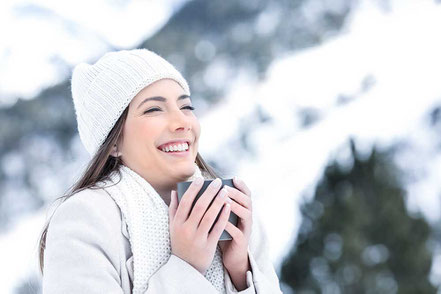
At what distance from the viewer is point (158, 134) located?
3.76 feet

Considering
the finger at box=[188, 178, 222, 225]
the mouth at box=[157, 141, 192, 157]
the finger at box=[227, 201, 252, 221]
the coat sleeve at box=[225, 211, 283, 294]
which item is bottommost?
the coat sleeve at box=[225, 211, 283, 294]

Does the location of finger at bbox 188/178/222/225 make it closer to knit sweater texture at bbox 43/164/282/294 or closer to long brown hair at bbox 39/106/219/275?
knit sweater texture at bbox 43/164/282/294

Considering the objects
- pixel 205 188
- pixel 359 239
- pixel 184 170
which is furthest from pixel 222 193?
pixel 359 239

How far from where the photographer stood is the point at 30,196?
201 inches

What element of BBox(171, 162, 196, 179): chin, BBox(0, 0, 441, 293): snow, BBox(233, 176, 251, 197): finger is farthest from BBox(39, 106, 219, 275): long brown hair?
BBox(0, 0, 441, 293): snow

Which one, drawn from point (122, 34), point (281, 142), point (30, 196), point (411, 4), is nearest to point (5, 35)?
point (122, 34)

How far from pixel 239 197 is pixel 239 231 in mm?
53

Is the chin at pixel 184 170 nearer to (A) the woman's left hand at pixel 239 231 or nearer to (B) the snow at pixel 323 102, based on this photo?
(A) the woman's left hand at pixel 239 231

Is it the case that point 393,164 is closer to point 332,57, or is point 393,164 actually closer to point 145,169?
point 332,57

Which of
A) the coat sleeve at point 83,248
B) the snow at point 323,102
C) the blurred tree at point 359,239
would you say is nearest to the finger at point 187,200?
the coat sleeve at point 83,248

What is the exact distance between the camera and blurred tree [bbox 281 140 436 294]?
5.69 meters

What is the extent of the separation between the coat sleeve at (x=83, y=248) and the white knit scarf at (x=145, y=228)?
1.0 inches

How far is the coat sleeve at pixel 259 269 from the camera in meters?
1.09

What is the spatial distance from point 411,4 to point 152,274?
273 inches
